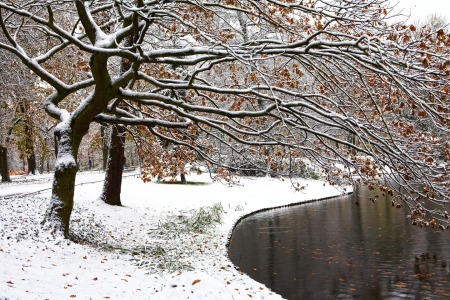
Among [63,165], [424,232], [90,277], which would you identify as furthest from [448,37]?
[424,232]

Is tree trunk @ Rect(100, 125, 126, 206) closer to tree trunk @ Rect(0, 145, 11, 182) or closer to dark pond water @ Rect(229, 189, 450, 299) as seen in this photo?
dark pond water @ Rect(229, 189, 450, 299)

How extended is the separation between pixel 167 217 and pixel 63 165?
7234 mm

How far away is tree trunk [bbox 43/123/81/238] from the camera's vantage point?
31.8 ft

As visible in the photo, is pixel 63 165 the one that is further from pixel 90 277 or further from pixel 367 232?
pixel 367 232

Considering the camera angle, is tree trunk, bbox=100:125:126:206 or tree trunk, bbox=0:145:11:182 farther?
tree trunk, bbox=0:145:11:182

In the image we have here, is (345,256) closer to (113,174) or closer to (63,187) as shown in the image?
(63,187)

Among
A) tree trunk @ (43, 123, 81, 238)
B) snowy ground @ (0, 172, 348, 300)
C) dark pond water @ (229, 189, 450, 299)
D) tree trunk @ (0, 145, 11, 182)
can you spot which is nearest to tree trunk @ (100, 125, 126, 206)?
snowy ground @ (0, 172, 348, 300)

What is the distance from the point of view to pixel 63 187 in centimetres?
998

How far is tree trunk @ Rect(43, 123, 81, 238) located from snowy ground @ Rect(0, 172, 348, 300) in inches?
15.3

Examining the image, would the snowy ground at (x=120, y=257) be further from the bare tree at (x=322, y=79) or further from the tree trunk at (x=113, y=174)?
the bare tree at (x=322, y=79)

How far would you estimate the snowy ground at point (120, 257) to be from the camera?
6.91m

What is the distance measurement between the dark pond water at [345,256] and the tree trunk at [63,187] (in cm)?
487

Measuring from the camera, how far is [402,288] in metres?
Answer: 9.30

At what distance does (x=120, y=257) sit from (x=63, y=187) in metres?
2.18
